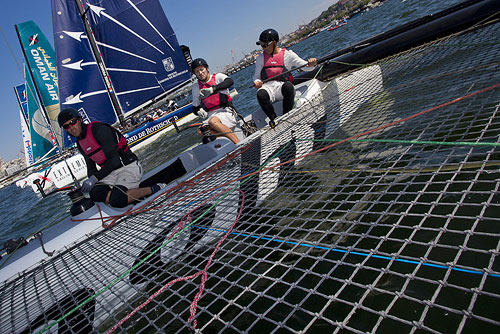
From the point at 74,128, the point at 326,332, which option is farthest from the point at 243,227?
the point at 74,128

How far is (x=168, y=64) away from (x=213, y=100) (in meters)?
8.11

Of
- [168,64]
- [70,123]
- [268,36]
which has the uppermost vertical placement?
[168,64]

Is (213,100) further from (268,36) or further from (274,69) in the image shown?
(268,36)

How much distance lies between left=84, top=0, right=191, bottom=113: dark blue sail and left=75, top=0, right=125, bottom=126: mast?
17 centimetres

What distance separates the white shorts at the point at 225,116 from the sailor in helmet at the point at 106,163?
4.83ft

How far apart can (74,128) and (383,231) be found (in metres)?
3.39

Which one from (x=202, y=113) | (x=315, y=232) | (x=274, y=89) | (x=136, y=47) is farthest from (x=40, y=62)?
(x=315, y=232)

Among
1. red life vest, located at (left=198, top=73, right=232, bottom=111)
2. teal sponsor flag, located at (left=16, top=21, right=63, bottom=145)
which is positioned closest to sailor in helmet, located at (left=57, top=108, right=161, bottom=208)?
red life vest, located at (left=198, top=73, right=232, bottom=111)

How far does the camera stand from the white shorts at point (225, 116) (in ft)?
14.1

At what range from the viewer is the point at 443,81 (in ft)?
12.2

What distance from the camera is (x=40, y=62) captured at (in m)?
11.0

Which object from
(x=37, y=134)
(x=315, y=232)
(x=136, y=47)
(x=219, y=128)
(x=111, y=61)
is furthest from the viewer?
(x=37, y=134)

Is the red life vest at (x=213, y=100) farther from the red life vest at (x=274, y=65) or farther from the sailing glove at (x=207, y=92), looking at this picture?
the red life vest at (x=274, y=65)

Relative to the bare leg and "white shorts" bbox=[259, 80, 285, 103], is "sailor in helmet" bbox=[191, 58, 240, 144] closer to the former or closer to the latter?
the bare leg
